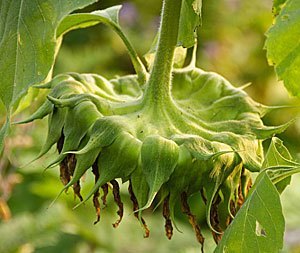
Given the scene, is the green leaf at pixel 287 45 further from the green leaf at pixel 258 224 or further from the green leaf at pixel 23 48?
the green leaf at pixel 23 48

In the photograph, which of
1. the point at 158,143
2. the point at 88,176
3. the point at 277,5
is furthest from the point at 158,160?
the point at 88,176

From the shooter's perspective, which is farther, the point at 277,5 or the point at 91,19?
the point at 91,19

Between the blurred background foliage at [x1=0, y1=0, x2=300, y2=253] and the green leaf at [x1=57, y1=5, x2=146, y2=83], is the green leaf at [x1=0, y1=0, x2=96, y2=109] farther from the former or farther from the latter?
the blurred background foliage at [x1=0, y1=0, x2=300, y2=253]

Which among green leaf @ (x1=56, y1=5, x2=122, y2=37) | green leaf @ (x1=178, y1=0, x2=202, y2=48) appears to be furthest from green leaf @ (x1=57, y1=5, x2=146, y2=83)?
green leaf @ (x1=178, y1=0, x2=202, y2=48)

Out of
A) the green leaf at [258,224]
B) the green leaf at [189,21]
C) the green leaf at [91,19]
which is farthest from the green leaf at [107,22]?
the green leaf at [258,224]

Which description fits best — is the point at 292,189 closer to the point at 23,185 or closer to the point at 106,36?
the point at 23,185

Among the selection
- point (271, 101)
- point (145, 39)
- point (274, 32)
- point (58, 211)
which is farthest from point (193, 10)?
point (145, 39)

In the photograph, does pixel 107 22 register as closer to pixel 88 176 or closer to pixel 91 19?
pixel 91 19
